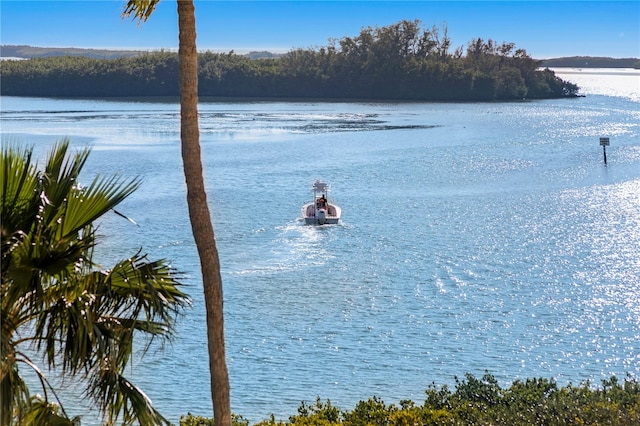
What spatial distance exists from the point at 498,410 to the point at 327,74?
5276 inches

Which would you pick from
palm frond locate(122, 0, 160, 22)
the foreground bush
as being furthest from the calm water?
palm frond locate(122, 0, 160, 22)

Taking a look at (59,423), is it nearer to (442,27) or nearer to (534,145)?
(534,145)

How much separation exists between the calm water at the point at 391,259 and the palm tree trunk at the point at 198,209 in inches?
350

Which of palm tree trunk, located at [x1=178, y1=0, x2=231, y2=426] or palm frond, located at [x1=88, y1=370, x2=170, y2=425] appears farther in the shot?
palm tree trunk, located at [x1=178, y1=0, x2=231, y2=426]

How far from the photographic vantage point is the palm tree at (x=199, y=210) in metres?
8.87

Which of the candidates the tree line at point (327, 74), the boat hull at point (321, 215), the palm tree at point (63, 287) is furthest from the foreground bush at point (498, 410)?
the tree line at point (327, 74)

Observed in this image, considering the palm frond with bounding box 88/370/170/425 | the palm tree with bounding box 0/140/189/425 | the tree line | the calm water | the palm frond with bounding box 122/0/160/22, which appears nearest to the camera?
the palm tree with bounding box 0/140/189/425

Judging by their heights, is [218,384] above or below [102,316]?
below

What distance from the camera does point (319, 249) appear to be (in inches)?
1331

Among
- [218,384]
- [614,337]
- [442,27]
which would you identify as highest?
[442,27]

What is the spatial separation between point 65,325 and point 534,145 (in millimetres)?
68523

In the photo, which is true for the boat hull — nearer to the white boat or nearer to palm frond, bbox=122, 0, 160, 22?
the white boat

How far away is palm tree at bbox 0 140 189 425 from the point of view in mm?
6891

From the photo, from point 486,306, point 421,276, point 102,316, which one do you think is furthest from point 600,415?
point 421,276
